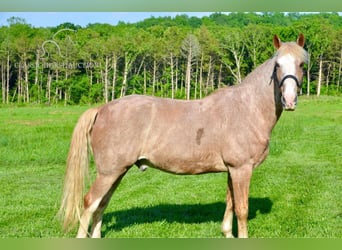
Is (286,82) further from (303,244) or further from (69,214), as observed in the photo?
(69,214)

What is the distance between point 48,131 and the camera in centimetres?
1570

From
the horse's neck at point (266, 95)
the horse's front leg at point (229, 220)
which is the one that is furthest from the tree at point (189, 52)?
the horse's neck at point (266, 95)

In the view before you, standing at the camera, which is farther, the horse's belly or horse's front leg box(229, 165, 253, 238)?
the horse's belly

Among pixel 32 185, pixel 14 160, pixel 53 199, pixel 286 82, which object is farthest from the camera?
pixel 14 160

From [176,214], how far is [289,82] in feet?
8.99

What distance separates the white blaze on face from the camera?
13.8 ft

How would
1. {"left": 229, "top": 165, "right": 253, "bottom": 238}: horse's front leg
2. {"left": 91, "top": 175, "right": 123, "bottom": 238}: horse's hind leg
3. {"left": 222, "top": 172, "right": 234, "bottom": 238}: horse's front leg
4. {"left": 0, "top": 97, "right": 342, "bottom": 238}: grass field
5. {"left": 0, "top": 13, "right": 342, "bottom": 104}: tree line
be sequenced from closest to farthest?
1. {"left": 229, "top": 165, "right": 253, "bottom": 238}: horse's front leg
2. {"left": 91, "top": 175, "right": 123, "bottom": 238}: horse's hind leg
3. {"left": 222, "top": 172, "right": 234, "bottom": 238}: horse's front leg
4. {"left": 0, "top": 97, "right": 342, "bottom": 238}: grass field
5. {"left": 0, "top": 13, "right": 342, "bottom": 104}: tree line

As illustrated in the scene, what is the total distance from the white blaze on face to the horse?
0.57 feet

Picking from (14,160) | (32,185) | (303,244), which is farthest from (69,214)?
(14,160)

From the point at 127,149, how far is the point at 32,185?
4618 millimetres

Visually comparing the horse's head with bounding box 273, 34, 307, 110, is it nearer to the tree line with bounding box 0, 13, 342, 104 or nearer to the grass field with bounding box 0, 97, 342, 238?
the grass field with bounding box 0, 97, 342, 238

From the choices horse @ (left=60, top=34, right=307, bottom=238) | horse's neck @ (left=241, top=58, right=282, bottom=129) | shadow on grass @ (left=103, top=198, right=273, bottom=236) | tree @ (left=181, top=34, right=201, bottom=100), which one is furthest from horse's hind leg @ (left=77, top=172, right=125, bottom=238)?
tree @ (left=181, top=34, right=201, bottom=100)

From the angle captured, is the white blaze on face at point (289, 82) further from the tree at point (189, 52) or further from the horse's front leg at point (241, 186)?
the tree at point (189, 52)

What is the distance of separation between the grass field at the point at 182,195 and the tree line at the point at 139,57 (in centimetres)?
363
